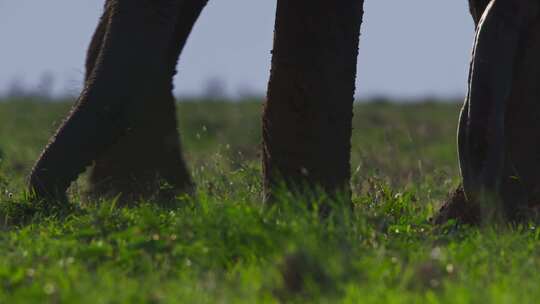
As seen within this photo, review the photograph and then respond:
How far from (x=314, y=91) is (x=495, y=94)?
826mm

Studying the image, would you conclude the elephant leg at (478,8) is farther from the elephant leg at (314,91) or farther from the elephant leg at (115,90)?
the elephant leg at (115,90)

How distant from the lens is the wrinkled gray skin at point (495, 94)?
5.15 metres

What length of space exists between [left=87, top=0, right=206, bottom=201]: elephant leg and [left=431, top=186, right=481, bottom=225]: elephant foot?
158 centimetres

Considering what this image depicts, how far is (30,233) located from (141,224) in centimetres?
62

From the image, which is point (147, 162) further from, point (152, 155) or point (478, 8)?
point (478, 8)

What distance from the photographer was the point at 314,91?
529cm

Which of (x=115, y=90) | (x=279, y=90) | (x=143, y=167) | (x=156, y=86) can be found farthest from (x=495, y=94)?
(x=143, y=167)

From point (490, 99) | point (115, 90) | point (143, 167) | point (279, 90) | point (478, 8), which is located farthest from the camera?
point (143, 167)

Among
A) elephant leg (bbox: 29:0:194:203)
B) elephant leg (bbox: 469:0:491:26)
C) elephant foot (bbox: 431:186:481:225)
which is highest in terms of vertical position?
elephant leg (bbox: 469:0:491:26)

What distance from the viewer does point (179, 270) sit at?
14.0ft

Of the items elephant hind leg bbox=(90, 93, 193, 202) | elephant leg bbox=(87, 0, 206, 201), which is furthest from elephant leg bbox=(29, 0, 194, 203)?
elephant hind leg bbox=(90, 93, 193, 202)

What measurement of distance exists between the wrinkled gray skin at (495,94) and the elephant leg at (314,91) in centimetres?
57

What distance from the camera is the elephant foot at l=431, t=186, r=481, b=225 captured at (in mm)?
5655

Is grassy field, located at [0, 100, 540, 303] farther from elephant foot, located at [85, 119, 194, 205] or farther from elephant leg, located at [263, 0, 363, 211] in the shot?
elephant foot, located at [85, 119, 194, 205]
